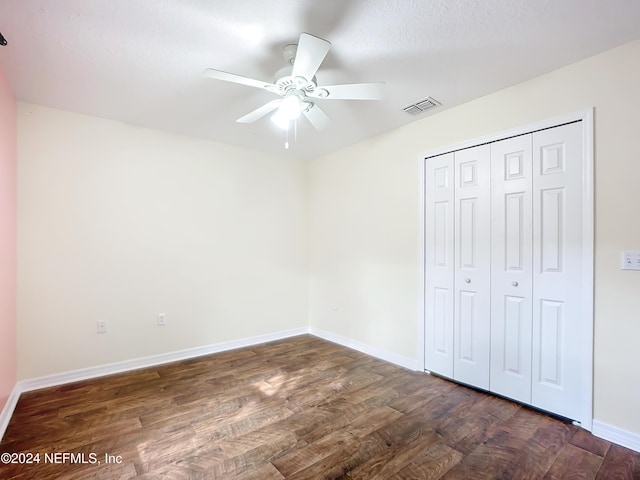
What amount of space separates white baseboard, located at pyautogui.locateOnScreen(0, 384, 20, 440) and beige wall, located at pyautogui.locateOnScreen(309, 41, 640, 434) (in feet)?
10.0

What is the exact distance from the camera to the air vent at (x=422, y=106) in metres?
2.62

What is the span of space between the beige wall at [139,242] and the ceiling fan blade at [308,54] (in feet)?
7.14

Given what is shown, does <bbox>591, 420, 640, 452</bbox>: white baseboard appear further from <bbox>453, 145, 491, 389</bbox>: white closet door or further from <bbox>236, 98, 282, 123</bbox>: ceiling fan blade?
<bbox>236, 98, 282, 123</bbox>: ceiling fan blade

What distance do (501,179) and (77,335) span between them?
13.2ft

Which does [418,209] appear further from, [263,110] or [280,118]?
[263,110]

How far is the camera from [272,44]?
1.88 meters

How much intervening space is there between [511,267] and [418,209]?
3.21 ft

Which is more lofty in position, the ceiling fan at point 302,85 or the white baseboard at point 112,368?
the ceiling fan at point 302,85

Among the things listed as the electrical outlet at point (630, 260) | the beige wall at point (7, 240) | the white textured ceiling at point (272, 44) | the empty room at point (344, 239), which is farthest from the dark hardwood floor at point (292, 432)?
the white textured ceiling at point (272, 44)

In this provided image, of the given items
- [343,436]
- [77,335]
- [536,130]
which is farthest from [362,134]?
[77,335]

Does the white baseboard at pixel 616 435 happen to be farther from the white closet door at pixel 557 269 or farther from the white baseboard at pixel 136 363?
the white baseboard at pixel 136 363

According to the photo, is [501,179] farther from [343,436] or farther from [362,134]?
[343,436]

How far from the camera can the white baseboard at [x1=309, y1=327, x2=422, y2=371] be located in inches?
121

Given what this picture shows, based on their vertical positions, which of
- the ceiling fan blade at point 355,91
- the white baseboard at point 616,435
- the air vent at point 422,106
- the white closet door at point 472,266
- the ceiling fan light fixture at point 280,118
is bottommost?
the white baseboard at point 616,435
